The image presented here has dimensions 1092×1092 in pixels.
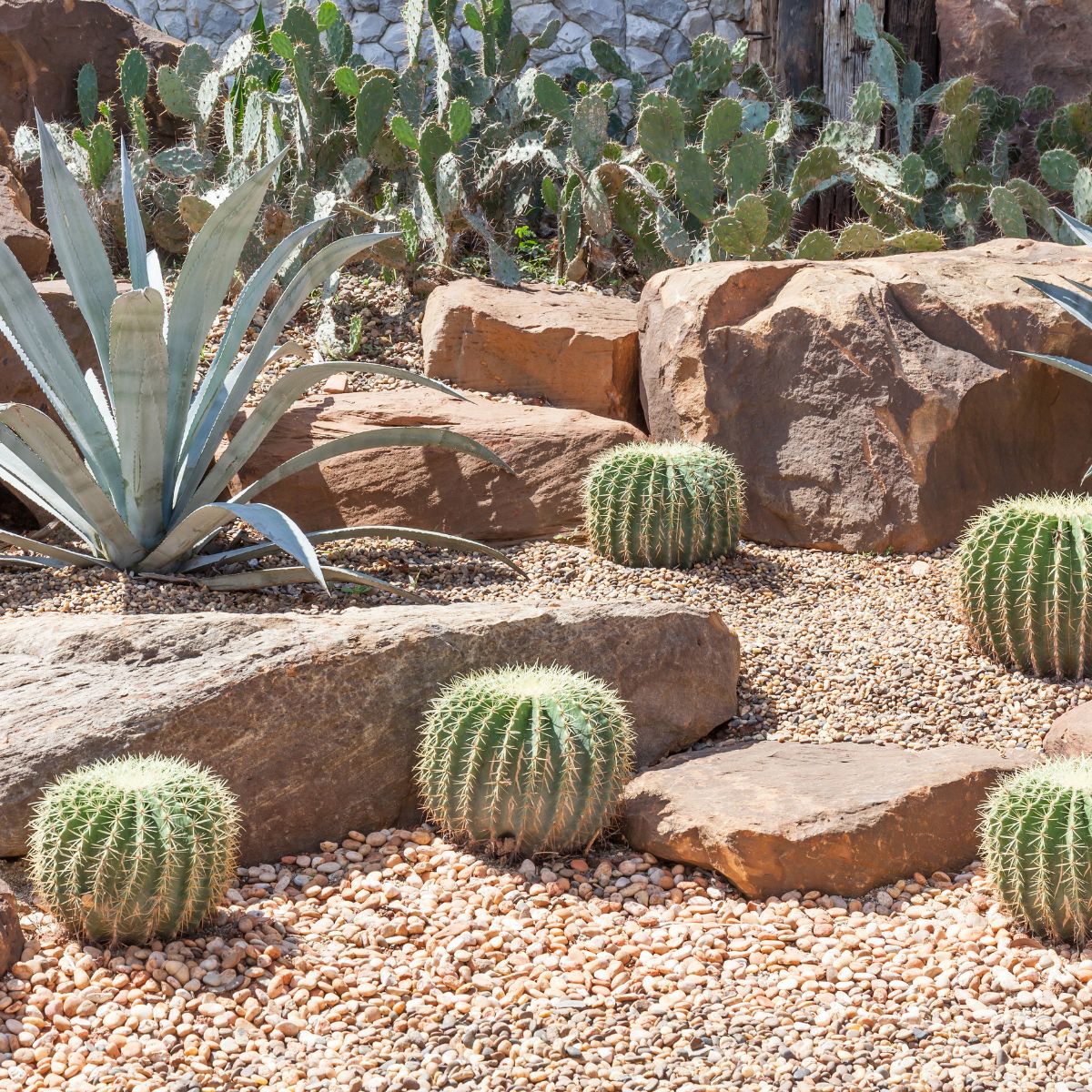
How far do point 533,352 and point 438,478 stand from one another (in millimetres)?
978

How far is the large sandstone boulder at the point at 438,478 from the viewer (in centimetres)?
466

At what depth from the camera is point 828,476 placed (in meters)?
4.74

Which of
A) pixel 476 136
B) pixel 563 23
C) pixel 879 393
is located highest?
pixel 563 23

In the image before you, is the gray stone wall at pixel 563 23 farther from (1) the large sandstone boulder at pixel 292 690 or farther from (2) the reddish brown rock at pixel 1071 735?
(2) the reddish brown rock at pixel 1071 735

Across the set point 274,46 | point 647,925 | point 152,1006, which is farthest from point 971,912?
point 274,46

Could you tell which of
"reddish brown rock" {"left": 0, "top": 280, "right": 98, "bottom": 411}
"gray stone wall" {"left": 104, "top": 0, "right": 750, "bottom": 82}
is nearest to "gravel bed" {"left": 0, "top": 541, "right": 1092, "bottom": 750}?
"reddish brown rock" {"left": 0, "top": 280, "right": 98, "bottom": 411}

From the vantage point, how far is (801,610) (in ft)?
13.7

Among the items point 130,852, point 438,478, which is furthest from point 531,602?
point 130,852

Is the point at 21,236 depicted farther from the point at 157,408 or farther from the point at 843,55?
the point at 843,55

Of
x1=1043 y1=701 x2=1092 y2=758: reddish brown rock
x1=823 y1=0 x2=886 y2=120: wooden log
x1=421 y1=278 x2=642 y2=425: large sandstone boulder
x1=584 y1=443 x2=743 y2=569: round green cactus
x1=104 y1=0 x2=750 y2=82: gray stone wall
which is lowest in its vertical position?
x1=1043 y1=701 x2=1092 y2=758: reddish brown rock

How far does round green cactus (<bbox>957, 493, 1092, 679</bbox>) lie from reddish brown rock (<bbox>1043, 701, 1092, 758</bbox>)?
1.22 feet

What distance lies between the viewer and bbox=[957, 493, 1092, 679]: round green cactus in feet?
11.9

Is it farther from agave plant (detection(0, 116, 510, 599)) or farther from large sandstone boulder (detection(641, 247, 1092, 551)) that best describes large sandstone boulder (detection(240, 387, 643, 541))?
large sandstone boulder (detection(641, 247, 1092, 551))

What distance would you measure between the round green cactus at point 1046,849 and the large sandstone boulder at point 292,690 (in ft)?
3.23
